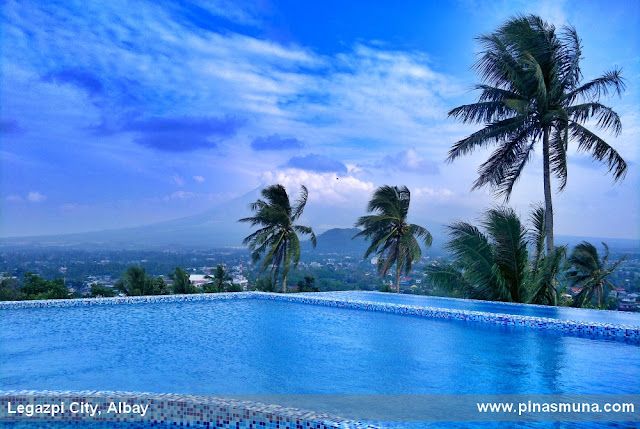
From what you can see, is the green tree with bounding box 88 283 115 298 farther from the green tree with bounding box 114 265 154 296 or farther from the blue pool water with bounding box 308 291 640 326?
the blue pool water with bounding box 308 291 640 326

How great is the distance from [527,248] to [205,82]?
15.2 metres

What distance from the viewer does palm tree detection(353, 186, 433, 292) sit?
15664mm

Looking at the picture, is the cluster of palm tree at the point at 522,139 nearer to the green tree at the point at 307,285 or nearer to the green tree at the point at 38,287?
the green tree at the point at 307,285

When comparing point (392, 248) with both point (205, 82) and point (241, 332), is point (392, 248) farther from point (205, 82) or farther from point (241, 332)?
point (205, 82)

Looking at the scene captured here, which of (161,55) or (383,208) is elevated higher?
(161,55)

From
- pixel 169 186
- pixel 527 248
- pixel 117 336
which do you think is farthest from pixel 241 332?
pixel 169 186

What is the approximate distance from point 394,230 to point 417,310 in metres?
6.33

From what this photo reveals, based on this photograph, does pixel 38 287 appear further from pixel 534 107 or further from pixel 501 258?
pixel 534 107

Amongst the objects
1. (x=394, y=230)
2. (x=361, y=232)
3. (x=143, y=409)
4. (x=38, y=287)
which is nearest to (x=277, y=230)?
(x=361, y=232)

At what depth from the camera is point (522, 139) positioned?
11367mm

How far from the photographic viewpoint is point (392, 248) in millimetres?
16062

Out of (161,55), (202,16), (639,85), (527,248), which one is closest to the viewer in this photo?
(527,248)

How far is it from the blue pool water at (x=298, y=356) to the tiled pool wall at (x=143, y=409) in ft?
2.35

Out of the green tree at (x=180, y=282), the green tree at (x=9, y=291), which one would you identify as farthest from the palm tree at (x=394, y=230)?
the green tree at (x=9, y=291)
